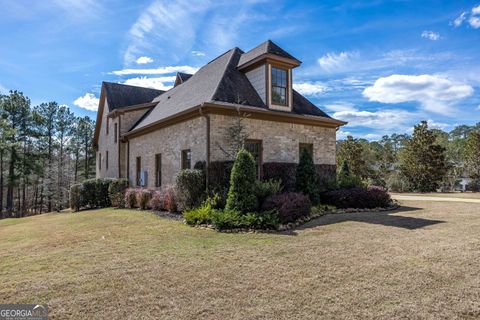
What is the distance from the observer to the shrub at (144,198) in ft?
44.5

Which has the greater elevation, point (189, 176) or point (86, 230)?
point (189, 176)

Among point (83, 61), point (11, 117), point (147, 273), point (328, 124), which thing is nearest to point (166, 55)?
point (83, 61)

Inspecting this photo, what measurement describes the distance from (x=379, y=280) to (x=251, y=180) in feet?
17.5

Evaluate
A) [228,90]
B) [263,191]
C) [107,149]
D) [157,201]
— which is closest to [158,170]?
[157,201]

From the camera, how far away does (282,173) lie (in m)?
12.8

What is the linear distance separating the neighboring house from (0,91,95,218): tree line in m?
22.1

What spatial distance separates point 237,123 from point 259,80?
3.03 metres

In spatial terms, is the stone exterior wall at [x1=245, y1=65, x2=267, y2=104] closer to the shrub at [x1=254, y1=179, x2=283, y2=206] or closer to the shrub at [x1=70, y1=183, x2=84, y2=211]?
the shrub at [x1=254, y1=179, x2=283, y2=206]

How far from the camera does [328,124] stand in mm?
15359

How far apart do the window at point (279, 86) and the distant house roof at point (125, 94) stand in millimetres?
12608

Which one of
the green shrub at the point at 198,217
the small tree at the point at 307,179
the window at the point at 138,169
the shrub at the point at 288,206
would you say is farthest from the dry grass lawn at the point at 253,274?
the window at the point at 138,169

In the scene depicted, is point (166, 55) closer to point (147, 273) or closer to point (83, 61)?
point (83, 61)

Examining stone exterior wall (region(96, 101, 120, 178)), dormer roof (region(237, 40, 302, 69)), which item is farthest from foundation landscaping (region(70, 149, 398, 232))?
dormer roof (region(237, 40, 302, 69))

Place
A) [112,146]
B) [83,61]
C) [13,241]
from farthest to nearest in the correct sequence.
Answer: [112,146] < [83,61] < [13,241]
